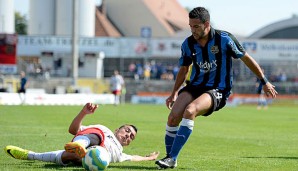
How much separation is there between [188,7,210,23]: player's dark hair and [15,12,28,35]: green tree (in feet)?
337

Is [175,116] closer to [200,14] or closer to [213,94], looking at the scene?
[213,94]

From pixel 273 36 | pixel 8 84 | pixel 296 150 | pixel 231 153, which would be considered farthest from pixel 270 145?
pixel 273 36

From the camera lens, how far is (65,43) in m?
62.9

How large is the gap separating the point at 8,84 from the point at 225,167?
38.0 metres

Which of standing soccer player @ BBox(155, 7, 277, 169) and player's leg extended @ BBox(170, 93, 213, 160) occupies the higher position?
standing soccer player @ BBox(155, 7, 277, 169)

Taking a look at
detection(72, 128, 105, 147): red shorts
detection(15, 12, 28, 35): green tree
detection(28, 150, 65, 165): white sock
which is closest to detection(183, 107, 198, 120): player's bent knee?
detection(72, 128, 105, 147): red shorts

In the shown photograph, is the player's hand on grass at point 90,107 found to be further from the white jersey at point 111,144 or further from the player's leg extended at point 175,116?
the player's leg extended at point 175,116

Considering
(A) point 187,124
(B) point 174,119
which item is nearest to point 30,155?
(B) point 174,119

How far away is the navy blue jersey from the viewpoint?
10.6m

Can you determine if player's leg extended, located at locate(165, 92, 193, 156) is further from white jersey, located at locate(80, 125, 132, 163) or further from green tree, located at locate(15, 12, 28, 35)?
green tree, located at locate(15, 12, 28, 35)

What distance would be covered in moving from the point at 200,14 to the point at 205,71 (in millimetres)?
893

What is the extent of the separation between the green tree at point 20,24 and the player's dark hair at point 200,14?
10287cm

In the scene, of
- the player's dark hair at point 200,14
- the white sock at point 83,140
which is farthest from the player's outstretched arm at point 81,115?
the player's dark hair at point 200,14

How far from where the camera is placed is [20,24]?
11506 centimetres
